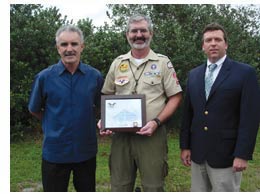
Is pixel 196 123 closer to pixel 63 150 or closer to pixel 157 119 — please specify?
pixel 157 119

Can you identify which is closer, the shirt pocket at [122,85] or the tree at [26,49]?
the shirt pocket at [122,85]

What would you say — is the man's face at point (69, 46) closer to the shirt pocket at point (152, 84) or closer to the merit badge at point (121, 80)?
the merit badge at point (121, 80)

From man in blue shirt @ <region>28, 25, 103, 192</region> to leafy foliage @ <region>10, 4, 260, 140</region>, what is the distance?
13.5 feet

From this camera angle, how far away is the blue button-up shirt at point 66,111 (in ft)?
11.7

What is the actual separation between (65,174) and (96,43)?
4820mm

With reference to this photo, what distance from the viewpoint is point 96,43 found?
812 centimetres

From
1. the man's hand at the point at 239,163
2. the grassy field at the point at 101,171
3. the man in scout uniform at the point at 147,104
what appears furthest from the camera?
the grassy field at the point at 101,171

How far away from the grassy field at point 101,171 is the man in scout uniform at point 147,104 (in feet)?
5.89

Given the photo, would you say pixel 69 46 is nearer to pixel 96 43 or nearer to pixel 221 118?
pixel 221 118

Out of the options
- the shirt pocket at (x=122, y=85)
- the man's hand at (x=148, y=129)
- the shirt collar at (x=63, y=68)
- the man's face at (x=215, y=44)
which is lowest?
the man's hand at (x=148, y=129)

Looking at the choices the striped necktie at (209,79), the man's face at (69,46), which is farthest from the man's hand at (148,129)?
the man's face at (69,46)

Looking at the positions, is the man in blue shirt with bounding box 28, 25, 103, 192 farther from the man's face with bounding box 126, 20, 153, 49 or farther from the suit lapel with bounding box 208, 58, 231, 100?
the suit lapel with bounding box 208, 58, 231, 100

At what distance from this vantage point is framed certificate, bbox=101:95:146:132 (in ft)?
11.5

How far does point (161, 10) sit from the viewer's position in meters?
9.34
